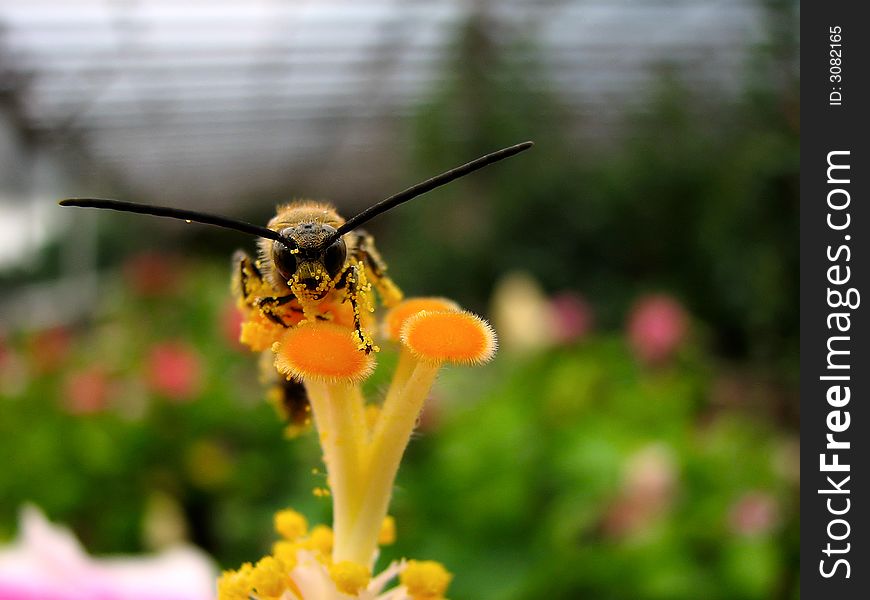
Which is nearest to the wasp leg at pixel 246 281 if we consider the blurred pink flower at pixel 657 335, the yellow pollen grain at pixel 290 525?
the yellow pollen grain at pixel 290 525

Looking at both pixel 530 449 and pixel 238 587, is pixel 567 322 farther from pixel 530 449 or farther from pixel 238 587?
pixel 238 587

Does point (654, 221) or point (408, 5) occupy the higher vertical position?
point (408, 5)

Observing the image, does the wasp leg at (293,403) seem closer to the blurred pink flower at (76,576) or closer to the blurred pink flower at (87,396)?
the blurred pink flower at (76,576)

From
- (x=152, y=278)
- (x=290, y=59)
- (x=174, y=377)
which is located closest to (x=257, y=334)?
(x=174, y=377)

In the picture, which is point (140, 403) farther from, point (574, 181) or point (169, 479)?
point (574, 181)

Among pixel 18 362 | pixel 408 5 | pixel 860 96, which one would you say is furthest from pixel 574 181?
pixel 860 96

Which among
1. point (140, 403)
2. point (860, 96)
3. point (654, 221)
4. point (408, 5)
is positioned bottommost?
Answer: point (140, 403)

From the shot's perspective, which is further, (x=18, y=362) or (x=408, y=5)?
(x=408, y=5)
